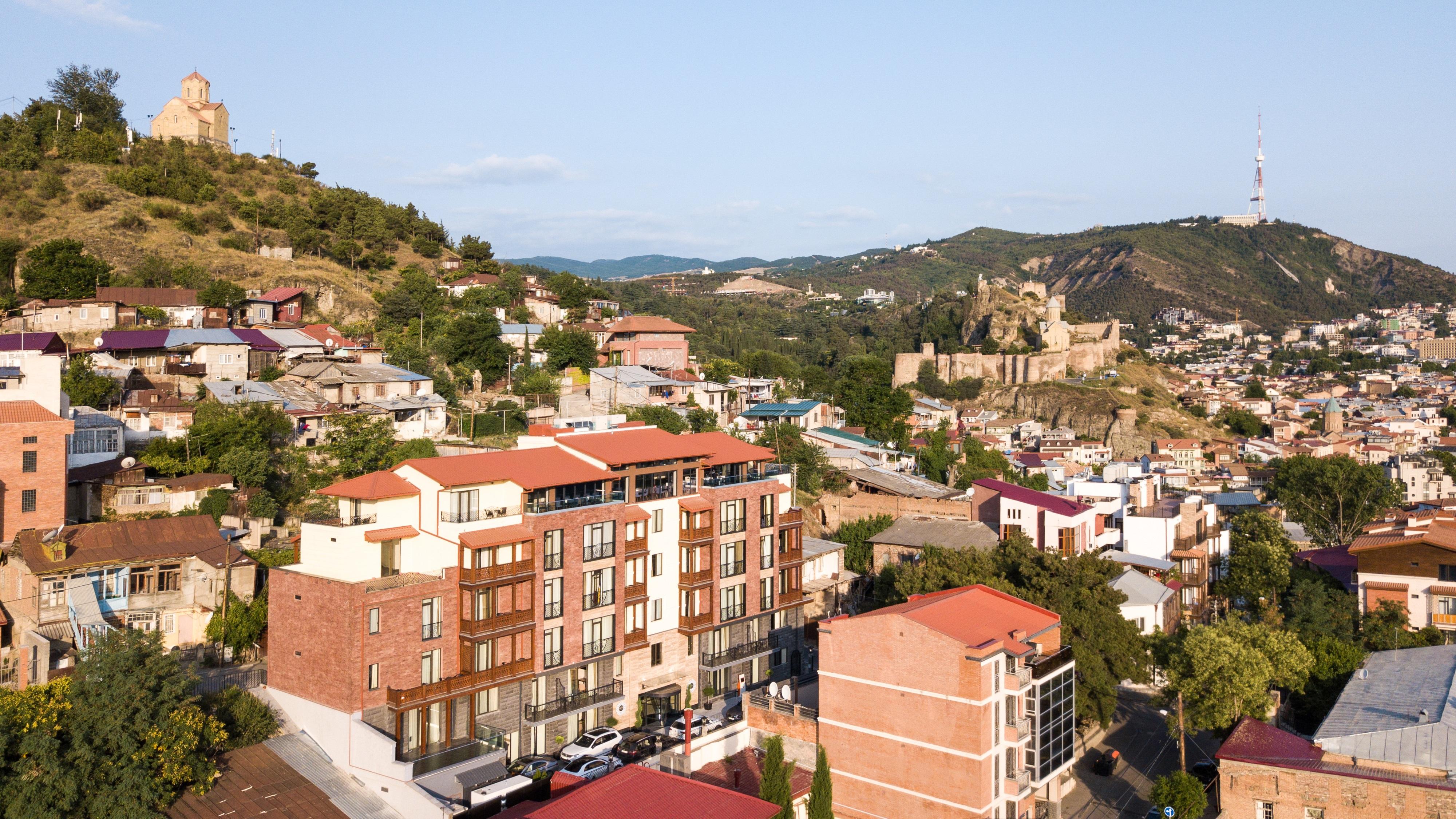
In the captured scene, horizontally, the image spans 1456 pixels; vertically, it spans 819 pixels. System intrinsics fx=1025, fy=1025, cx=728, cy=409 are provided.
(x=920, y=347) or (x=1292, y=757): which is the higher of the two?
(x=920, y=347)

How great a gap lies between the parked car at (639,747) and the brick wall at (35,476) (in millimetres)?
15285

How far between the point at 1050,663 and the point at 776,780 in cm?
635

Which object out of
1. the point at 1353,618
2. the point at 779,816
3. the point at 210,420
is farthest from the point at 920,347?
the point at 779,816

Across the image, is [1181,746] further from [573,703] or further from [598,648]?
[573,703]

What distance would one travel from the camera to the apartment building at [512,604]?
69.2 ft

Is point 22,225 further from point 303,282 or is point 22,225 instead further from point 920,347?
point 920,347

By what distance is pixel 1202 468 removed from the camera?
7931 cm

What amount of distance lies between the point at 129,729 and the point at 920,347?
94.8 meters

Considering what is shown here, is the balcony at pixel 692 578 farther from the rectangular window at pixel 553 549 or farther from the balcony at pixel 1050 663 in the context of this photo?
the balcony at pixel 1050 663

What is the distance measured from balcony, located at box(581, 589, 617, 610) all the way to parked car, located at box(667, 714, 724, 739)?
11.3 ft

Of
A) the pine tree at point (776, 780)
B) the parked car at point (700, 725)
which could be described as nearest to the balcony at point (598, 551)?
the parked car at point (700, 725)

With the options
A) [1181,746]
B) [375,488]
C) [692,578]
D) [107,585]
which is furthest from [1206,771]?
[107,585]

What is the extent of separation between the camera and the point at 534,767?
2217 centimetres

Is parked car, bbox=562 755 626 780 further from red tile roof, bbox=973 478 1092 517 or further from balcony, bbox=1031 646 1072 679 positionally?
red tile roof, bbox=973 478 1092 517
